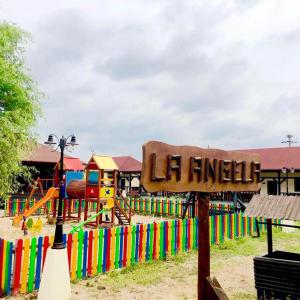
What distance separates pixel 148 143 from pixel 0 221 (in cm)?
1685

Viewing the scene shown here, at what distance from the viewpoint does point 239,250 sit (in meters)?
10.5

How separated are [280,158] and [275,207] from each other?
992 inches

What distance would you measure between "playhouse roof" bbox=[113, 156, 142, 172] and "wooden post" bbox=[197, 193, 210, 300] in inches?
1254

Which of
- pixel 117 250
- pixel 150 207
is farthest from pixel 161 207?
pixel 117 250

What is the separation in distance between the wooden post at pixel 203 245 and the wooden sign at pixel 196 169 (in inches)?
7.4

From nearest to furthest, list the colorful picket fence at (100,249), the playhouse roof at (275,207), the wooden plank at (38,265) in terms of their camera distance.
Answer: the playhouse roof at (275,207)
the colorful picket fence at (100,249)
the wooden plank at (38,265)

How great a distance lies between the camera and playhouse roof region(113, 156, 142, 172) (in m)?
36.8

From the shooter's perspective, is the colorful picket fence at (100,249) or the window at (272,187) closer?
the colorful picket fence at (100,249)

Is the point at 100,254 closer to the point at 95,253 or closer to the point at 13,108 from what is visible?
the point at 95,253

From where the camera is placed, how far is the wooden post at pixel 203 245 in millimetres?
3438

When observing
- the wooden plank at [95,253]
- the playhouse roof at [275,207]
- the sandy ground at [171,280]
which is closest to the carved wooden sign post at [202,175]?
the playhouse roof at [275,207]

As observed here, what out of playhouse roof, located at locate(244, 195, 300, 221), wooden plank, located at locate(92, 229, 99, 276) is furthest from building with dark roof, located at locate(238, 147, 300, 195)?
wooden plank, located at locate(92, 229, 99, 276)

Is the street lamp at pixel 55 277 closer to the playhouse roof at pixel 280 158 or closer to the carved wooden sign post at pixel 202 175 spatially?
the carved wooden sign post at pixel 202 175

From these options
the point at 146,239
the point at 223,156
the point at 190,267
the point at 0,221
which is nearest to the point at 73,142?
the point at 146,239
